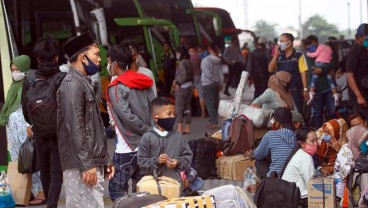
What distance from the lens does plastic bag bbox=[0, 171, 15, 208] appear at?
11461mm

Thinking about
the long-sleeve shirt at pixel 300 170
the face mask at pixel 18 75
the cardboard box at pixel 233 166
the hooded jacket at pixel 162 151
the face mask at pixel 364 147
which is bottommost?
the cardboard box at pixel 233 166

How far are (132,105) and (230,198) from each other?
136 cm

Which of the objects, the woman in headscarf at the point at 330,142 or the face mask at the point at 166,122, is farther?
the woman in headscarf at the point at 330,142

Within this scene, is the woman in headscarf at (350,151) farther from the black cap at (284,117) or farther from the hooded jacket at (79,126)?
the hooded jacket at (79,126)

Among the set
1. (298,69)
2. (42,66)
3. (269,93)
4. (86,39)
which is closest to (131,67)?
(42,66)

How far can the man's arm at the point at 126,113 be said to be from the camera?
365 inches

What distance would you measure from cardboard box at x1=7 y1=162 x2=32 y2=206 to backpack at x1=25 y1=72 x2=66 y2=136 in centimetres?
172

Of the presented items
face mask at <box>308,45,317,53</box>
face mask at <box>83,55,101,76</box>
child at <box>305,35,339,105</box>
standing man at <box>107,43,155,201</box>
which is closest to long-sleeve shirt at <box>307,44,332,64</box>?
child at <box>305,35,339,105</box>

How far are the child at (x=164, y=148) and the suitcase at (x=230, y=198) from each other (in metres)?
0.29

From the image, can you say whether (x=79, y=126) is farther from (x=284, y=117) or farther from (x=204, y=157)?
(x=204, y=157)

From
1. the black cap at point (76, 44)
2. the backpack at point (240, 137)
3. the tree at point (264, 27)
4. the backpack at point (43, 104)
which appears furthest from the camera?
the tree at point (264, 27)

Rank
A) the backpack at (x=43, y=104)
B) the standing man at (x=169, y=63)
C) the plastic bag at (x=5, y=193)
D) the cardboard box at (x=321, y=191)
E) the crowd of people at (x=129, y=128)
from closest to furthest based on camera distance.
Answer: the crowd of people at (x=129, y=128) → the backpack at (x=43, y=104) → the cardboard box at (x=321, y=191) → the plastic bag at (x=5, y=193) → the standing man at (x=169, y=63)

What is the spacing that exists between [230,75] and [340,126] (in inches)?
829

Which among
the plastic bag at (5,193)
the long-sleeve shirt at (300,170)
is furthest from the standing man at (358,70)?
the plastic bag at (5,193)
